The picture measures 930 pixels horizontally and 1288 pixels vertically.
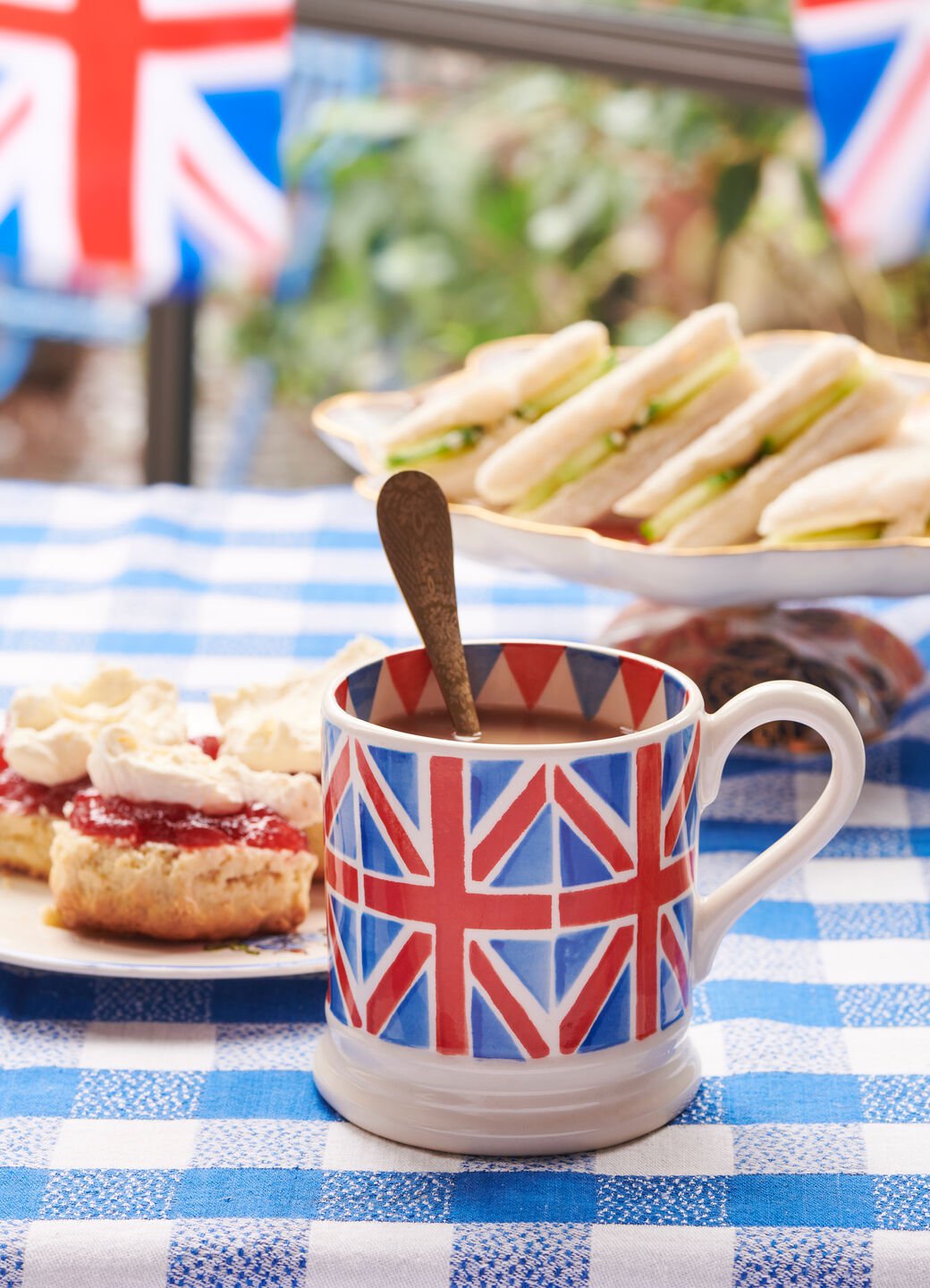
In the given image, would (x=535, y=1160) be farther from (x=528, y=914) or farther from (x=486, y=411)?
(x=486, y=411)

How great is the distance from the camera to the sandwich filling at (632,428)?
3.21 ft

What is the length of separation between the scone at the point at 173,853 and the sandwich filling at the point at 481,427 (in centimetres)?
41

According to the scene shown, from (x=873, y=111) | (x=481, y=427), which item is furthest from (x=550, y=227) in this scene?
(x=481, y=427)

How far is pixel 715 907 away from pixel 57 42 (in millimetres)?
1833

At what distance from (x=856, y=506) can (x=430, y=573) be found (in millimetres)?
360

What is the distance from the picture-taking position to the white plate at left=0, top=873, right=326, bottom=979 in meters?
0.61

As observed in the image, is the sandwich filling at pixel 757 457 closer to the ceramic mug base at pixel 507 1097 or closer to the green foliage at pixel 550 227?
the ceramic mug base at pixel 507 1097

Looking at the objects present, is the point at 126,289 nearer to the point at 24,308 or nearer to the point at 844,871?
the point at 24,308

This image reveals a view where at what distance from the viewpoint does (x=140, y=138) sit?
2.11 metres

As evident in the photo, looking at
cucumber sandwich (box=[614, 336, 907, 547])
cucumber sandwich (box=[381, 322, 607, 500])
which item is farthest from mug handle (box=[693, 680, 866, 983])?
cucumber sandwich (box=[381, 322, 607, 500])

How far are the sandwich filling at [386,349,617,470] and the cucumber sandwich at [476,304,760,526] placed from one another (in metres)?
0.02

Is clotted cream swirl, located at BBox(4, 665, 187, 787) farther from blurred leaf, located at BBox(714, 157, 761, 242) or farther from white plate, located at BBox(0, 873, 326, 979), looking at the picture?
blurred leaf, located at BBox(714, 157, 761, 242)

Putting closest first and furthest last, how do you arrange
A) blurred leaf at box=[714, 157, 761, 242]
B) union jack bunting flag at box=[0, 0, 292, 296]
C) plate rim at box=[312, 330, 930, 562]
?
plate rim at box=[312, 330, 930, 562], union jack bunting flag at box=[0, 0, 292, 296], blurred leaf at box=[714, 157, 761, 242]

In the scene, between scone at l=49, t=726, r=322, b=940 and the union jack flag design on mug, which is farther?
scone at l=49, t=726, r=322, b=940
